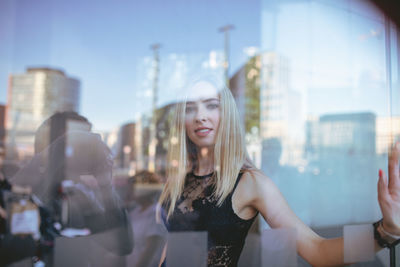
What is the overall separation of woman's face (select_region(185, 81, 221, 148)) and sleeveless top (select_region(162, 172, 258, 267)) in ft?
0.59

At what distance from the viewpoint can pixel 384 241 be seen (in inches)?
34.0

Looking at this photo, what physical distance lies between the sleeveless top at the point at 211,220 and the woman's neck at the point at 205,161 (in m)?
0.03

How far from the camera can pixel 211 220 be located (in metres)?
1.11

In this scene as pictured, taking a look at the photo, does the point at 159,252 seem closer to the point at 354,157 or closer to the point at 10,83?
the point at 354,157

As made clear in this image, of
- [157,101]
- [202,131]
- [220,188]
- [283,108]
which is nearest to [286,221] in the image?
[220,188]

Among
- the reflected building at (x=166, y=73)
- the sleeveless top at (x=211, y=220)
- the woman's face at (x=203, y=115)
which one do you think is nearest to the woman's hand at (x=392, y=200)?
the sleeveless top at (x=211, y=220)

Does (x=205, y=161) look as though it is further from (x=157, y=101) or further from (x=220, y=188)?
(x=157, y=101)

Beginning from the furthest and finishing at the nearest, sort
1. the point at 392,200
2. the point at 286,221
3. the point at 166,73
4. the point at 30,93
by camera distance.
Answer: the point at 30,93 → the point at 166,73 → the point at 286,221 → the point at 392,200

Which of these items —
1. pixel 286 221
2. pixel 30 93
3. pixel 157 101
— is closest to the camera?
pixel 286 221

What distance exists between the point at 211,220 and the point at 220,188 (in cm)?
14

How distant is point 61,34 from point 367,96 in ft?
13.2

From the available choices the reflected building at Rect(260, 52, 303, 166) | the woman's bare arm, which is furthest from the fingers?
the reflected building at Rect(260, 52, 303, 166)

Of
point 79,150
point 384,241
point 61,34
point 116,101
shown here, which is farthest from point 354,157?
point 61,34

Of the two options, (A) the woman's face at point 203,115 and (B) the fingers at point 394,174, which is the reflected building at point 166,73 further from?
(B) the fingers at point 394,174
